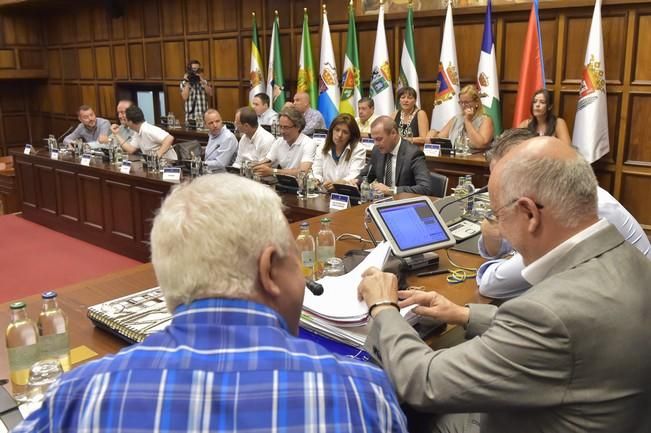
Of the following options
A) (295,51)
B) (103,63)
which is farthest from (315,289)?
(103,63)

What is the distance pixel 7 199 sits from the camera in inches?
266

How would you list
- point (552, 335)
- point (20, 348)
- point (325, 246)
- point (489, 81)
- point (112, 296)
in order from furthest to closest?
1. point (489, 81)
2. point (325, 246)
3. point (112, 296)
4. point (20, 348)
5. point (552, 335)

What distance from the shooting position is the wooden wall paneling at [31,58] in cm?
1037

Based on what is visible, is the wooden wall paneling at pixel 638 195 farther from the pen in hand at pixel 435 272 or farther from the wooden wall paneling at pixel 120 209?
the wooden wall paneling at pixel 120 209

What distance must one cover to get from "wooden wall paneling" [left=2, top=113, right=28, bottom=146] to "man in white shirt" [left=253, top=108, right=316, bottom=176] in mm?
7703

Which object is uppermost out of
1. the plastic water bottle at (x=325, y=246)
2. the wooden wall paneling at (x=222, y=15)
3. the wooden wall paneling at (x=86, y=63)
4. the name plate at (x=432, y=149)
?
the wooden wall paneling at (x=222, y=15)

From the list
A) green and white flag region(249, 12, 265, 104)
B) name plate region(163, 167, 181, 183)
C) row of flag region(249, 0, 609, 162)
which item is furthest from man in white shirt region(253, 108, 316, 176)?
green and white flag region(249, 12, 265, 104)

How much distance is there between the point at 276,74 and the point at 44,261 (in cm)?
365

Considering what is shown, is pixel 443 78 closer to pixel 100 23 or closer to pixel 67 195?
pixel 67 195

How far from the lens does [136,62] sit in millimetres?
9227

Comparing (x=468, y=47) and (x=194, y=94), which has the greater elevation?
(x=468, y=47)

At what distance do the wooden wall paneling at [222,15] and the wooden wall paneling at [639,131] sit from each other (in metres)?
5.17

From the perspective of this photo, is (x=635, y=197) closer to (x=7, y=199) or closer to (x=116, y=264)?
(x=116, y=264)

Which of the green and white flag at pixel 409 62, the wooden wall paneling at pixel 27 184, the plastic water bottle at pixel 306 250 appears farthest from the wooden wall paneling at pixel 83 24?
the plastic water bottle at pixel 306 250
